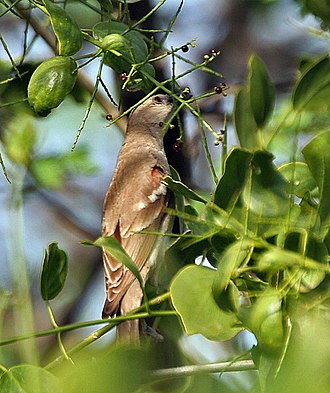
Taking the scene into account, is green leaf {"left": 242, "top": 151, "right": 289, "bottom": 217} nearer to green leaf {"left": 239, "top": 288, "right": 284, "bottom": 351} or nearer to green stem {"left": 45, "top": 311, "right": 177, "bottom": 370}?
green leaf {"left": 239, "top": 288, "right": 284, "bottom": 351}

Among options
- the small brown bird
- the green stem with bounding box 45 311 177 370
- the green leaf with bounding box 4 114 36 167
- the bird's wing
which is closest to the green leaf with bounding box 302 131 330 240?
the green stem with bounding box 45 311 177 370

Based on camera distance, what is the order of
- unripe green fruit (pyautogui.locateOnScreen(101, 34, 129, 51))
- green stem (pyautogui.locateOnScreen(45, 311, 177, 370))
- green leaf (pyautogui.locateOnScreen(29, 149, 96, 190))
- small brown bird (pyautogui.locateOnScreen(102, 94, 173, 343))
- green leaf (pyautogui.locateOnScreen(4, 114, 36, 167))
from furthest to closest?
green leaf (pyautogui.locateOnScreen(29, 149, 96, 190)) → small brown bird (pyautogui.locateOnScreen(102, 94, 173, 343)) → green leaf (pyautogui.locateOnScreen(4, 114, 36, 167)) → unripe green fruit (pyautogui.locateOnScreen(101, 34, 129, 51)) → green stem (pyautogui.locateOnScreen(45, 311, 177, 370))

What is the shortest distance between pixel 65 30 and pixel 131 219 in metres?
2.13

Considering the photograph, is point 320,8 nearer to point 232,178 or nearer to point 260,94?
point 260,94

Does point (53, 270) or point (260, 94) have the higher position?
point (260, 94)

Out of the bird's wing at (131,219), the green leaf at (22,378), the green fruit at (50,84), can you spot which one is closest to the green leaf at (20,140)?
the bird's wing at (131,219)

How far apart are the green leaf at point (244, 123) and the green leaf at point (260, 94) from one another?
0.03 metres

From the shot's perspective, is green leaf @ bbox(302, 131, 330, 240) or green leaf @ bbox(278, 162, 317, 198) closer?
green leaf @ bbox(302, 131, 330, 240)

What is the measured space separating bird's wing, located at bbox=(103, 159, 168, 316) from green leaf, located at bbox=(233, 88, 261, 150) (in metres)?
2.11

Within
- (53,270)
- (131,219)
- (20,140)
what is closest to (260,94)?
(53,270)

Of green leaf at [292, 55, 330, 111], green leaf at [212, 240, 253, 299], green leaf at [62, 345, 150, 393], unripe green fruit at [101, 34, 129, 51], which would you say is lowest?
unripe green fruit at [101, 34, 129, 51]

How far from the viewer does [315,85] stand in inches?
40.2

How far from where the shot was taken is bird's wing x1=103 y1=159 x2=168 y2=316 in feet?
10.6

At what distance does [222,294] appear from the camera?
44.3 inches
